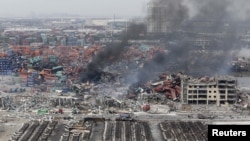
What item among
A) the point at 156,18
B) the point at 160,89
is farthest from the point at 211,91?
the point at 156,18

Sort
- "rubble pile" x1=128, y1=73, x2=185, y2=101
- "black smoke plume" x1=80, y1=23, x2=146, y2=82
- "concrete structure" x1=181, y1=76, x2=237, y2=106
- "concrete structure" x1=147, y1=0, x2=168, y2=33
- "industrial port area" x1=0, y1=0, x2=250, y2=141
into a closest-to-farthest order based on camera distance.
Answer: "industrial port area" x1=0, y1=0, x2=250, y2=141, "concrete structure" x1=181, y1=76, x2=237, y2=106, "rubble pile" x1=128, y1=73, x2=185, y2=101, "black smoke plume" x1=80, y1=23, x2=146, y2=82, "concrete structure" x1=147, y1=0, x2=168, y2=33

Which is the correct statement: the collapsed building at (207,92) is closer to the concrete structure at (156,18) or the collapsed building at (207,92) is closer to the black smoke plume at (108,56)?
the black smoke plume at (108,56)

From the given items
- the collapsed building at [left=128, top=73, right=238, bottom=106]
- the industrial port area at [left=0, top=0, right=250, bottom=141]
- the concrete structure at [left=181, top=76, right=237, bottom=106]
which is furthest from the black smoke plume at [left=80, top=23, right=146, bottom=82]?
the concrete structure at [left=181, top=76, right=237, bottom=106]

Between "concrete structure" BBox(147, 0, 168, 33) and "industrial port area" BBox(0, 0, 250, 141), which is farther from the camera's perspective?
"concrete structure" BBox(147, 0, 168, 33)

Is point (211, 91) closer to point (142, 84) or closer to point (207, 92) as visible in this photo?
point (207, 92)

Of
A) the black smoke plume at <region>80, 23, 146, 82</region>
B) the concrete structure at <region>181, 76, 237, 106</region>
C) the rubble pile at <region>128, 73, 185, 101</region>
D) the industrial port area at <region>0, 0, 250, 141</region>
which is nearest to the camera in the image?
the industrial port area at <region>0, 0, 250, 141</region>

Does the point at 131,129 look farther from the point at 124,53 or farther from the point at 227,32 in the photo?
the point at 227,32

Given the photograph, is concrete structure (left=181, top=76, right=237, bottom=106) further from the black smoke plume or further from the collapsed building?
the black smoke plume
